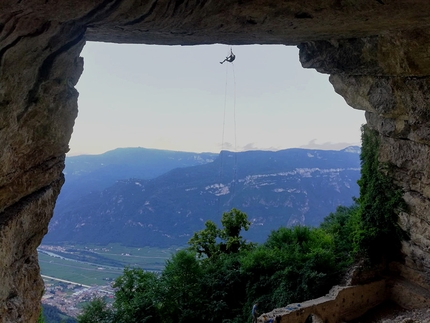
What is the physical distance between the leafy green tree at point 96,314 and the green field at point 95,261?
182 feet

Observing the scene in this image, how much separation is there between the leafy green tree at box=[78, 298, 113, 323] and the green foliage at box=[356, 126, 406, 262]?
38.6 ft

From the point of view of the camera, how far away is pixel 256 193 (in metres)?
113

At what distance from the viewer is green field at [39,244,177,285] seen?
78319 mm

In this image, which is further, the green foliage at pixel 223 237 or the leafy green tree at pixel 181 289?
the green foliage at pixel 223 237

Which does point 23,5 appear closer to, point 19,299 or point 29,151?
point 29,151

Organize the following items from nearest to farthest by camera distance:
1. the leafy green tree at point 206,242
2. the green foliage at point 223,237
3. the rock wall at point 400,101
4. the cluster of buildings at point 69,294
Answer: the rock wall at point 400,101 < the green foliage at point 223,237 < the leafy green tree at point 206,242 < the cluster of buildings at point 69,294

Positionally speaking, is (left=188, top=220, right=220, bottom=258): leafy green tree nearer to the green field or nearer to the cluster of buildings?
the cluster of buildings

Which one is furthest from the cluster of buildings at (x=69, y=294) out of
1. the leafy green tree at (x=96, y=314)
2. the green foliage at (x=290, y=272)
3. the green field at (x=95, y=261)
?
the green foliage at (x=290, y=272)

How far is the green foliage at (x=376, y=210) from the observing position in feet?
50.0

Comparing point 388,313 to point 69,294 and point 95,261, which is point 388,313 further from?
point 95,261

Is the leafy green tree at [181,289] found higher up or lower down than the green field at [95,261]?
higher up

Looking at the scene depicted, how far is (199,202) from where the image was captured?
117438 mm

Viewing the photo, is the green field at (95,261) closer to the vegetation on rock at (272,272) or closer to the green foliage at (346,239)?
the vegetation on rock at (272,272)

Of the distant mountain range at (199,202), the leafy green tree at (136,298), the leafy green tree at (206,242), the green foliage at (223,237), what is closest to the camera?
the leafy green tree at (136,298)
